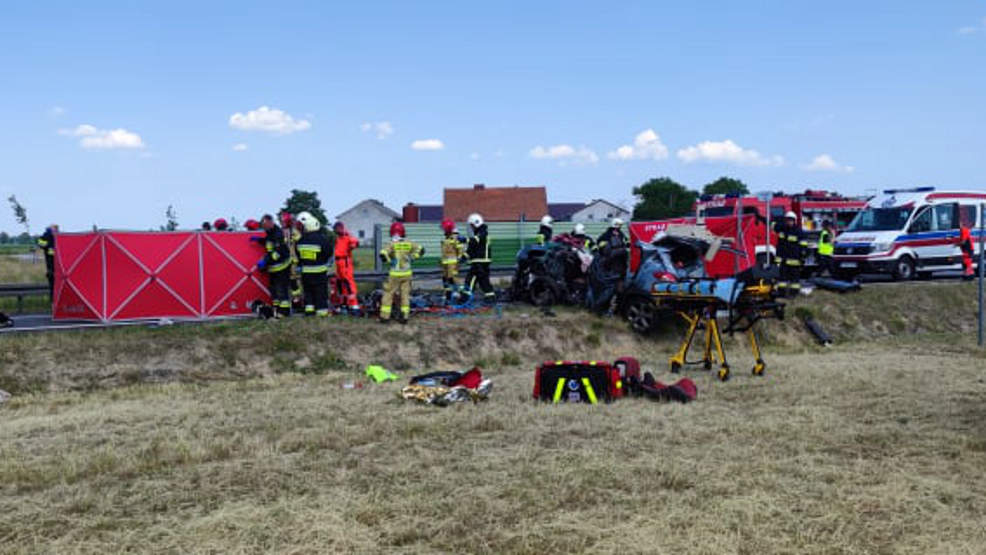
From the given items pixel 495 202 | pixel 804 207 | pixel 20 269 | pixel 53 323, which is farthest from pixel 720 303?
pixel 495 202

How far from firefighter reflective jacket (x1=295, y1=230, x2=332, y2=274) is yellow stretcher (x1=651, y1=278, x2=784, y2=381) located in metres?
5.44

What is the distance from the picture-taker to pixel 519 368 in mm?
11953

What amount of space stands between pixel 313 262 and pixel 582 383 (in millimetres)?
5966

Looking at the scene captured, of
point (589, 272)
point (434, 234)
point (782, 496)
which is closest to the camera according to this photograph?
point (782, 496)

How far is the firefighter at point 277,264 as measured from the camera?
12.9 metres

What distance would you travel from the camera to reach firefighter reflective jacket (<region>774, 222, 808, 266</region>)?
16.4 metres

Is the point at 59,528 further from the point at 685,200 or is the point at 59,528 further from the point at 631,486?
the point at 685,200

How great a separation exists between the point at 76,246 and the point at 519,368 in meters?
7.48

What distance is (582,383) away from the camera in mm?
8742

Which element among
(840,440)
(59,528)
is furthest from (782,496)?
(59,528)

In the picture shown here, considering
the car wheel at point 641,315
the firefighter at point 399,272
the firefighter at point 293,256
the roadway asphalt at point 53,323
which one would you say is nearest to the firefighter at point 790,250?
the car wheel at point 641,315

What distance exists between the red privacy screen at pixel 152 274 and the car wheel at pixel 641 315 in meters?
6.53

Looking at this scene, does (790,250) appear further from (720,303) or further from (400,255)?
(400,255)

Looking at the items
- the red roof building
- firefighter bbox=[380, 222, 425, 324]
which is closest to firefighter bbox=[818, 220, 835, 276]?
firefighter bbox=[380, 222, 425, 324]
